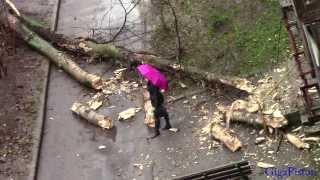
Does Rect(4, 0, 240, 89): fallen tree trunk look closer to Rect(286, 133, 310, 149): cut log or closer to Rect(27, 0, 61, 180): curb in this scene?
Rect(27, 0, 61, 180): curb

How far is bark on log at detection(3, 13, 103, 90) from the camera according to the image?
1321 centimetres

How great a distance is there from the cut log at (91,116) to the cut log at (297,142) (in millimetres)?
3471

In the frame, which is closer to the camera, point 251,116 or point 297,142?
point 297,142

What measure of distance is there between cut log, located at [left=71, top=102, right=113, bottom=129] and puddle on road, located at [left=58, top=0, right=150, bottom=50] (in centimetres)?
235

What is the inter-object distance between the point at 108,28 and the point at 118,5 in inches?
46.1

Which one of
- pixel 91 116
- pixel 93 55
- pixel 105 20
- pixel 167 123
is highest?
pixel 105 20

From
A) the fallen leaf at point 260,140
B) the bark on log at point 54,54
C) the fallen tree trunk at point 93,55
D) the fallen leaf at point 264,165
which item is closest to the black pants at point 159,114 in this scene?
the fallen tree trunk at point 93,55

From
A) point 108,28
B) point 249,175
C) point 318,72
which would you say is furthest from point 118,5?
point 318,72

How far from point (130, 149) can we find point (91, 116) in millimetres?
1208

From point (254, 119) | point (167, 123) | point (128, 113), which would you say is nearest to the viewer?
point (254, 119)

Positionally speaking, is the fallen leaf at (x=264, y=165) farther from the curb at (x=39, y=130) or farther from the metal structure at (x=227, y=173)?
the curb at (x=39, y=130)

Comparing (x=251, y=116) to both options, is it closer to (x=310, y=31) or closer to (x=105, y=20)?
(x=310, y=31)

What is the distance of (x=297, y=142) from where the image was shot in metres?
10.2

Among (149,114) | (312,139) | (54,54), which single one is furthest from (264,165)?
(54,54)
